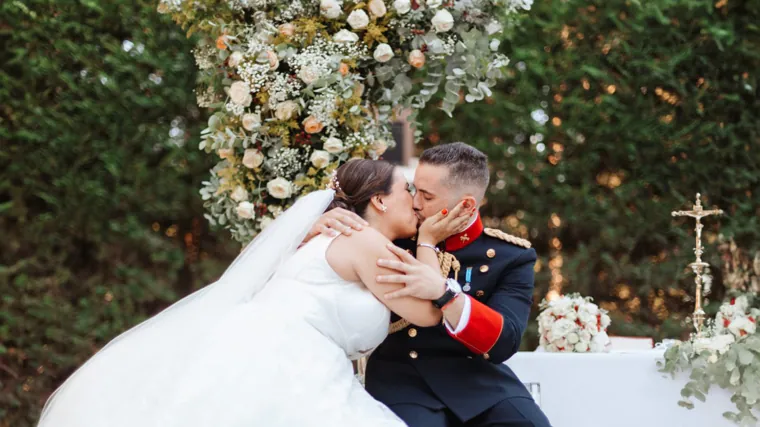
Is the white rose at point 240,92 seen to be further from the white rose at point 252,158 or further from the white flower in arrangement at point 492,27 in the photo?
the white flower in arrangement at point 492,27

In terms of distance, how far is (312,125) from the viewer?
11.4 ft

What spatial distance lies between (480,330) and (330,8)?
4.97 feet

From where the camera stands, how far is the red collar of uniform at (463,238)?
3.06 metres

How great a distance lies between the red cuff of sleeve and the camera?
2.68 metres

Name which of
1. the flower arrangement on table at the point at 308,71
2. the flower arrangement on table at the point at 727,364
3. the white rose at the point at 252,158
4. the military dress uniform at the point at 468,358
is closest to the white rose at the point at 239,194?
the flower arrangement on table at the point at 308,71

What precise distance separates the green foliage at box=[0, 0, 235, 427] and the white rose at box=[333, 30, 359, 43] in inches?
95.2

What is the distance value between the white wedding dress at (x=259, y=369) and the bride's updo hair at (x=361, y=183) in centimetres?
18

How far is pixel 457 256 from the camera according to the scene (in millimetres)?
3049

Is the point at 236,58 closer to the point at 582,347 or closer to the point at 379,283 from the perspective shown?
the point at 379,283

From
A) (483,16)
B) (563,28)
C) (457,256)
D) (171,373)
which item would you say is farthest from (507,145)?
(171,373)

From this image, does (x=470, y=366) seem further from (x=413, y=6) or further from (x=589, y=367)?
(x=413, y=6)

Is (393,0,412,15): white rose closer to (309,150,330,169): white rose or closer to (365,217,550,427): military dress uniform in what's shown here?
(309,150,330,169): white rose

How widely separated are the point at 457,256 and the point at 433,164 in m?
0.35

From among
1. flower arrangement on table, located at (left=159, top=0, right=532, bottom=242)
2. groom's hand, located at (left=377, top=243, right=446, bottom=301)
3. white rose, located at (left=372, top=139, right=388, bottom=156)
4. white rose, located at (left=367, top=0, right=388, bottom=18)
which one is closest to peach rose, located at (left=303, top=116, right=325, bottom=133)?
flower arrangement on table, located at (left=159, top=0, right=532, bottom=242)
